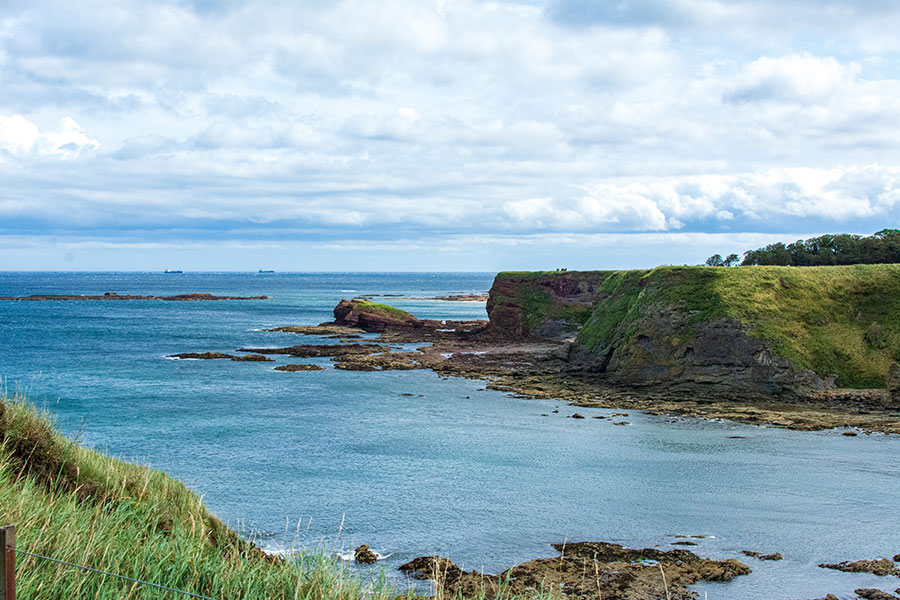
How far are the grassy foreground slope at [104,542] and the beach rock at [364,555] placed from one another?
5.18 meters

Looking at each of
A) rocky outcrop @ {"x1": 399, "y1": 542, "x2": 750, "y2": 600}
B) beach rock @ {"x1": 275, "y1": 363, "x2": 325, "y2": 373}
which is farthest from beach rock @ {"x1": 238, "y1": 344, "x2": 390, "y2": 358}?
rocky outcrop @ {"x1": 399, "y1": 542, "x2": 750, "y2": 600}

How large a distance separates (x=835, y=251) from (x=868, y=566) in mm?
62889

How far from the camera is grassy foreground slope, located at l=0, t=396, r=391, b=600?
908 cm

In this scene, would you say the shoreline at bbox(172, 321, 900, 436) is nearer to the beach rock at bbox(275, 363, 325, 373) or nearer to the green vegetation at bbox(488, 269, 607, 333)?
the beach rock at bbox(275, 363, 325, 373)

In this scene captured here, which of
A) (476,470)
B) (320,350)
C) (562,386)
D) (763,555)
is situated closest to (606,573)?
(763,555)

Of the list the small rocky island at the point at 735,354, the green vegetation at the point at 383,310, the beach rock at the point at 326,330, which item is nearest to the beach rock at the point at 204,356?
the small rocky island at the point at 735,354

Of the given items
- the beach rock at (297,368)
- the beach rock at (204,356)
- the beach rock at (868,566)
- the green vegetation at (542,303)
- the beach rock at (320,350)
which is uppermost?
the green vegetation at (542,303)

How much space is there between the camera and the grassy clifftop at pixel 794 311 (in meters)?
48.9

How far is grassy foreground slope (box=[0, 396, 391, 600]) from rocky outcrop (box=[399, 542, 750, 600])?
6.19 metres

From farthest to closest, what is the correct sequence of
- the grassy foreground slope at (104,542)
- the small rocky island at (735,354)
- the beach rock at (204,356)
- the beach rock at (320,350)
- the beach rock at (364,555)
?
1. the beach rock at (320,350)
2. the beach rock at (204,356)
3. the small rocky island at (735,354)
4. the beach rock at (364,555)
5. the grassy foreground slope at (104,542)

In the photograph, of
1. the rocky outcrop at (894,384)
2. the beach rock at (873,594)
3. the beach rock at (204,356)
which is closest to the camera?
the beach rock at (873,594)

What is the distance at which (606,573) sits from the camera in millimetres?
19109

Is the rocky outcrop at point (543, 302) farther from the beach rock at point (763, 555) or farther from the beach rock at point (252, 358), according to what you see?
the beach rock at point (763, 555)

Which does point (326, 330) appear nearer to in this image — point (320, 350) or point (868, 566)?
point (320, 350)
